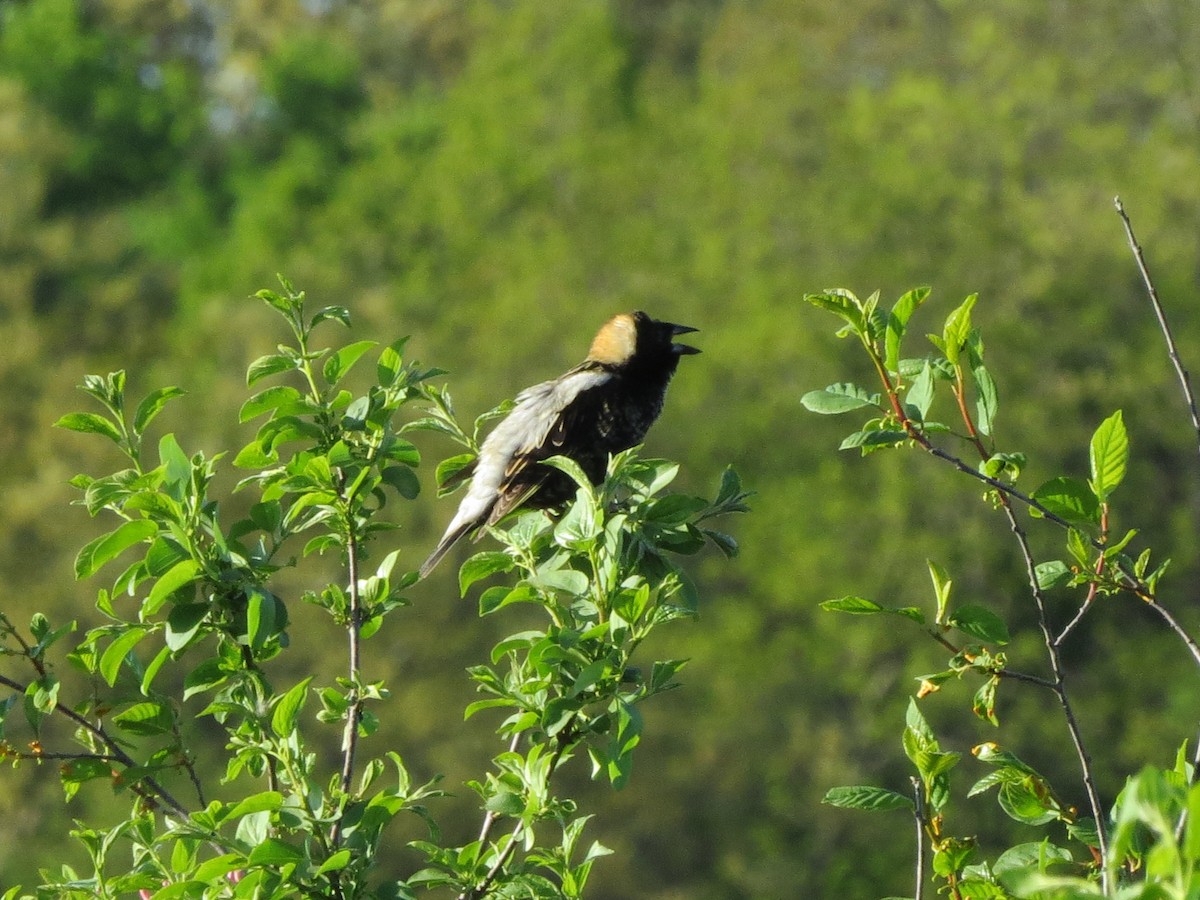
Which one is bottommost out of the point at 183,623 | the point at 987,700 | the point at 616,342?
the point at 616,342

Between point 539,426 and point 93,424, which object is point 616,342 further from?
point 93,424

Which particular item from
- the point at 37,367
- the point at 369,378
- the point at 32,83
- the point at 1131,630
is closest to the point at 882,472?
the point at 1131,630

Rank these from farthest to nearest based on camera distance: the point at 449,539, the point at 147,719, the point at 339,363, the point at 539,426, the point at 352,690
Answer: the point at 539,426
the point at 449,539
the point at 339,363
the point at 147,719
the point at 352,690

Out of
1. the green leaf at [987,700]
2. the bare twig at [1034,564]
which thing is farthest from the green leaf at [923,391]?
the green leaf at [987,700]

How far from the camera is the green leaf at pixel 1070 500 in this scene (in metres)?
2.50

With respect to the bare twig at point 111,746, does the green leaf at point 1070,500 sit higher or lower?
higher

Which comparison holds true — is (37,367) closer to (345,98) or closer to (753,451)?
(753,451)

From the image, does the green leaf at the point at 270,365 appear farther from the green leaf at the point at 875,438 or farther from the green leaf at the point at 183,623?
the green leaf at the point at 875,438

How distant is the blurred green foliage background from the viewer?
26.1 m

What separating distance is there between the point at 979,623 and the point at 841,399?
0.38 meters

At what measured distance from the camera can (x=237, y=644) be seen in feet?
9.45

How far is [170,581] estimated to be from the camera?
2.75 m

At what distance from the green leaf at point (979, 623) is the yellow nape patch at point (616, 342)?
3.44m

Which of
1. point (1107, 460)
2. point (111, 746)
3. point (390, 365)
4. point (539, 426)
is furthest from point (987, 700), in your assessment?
point (539, 426)
